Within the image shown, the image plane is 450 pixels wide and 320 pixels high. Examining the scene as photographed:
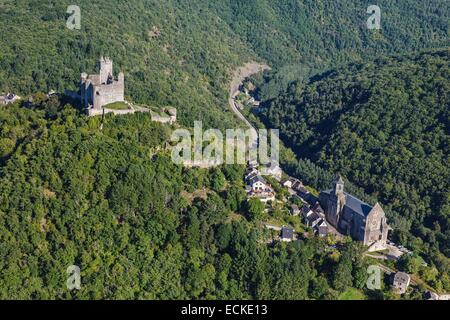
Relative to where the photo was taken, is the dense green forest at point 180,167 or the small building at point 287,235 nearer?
the dense green forest at point 180,167

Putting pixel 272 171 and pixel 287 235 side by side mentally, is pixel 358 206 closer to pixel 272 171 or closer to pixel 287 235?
pixel 287 235

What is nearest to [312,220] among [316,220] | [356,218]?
[316,220]

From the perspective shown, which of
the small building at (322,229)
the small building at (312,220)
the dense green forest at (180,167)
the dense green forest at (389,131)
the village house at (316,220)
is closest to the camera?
the dense green forest at (180,167)

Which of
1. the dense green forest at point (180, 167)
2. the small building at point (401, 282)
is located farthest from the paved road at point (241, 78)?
the small building at point (401, 282)

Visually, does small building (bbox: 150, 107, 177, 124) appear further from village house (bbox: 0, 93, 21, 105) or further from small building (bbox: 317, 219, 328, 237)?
small building (bbox: 317, 219, 328, 237)

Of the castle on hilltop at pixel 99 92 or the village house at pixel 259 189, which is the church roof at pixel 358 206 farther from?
the castle on hilltop at pixel 99 92
